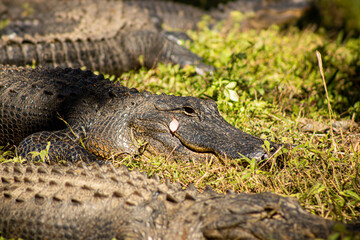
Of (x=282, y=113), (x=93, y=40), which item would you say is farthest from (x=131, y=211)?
(x=93, y=40)

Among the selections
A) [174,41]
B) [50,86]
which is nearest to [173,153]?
[50,86]

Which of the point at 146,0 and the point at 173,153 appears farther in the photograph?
the point at 146,0

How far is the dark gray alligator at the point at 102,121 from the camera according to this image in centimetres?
327

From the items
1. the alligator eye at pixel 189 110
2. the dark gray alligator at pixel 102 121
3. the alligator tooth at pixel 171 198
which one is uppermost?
the alligator eye at pixel 189 110

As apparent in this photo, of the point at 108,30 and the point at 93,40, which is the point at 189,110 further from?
the point at 108,30

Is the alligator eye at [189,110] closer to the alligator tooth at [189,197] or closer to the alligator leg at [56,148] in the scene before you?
the alligator leg at [56,148]

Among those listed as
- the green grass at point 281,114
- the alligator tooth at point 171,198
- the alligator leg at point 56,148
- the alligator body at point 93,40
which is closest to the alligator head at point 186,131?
the green grass at point 281,114

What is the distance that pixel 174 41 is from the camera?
6.42 metres

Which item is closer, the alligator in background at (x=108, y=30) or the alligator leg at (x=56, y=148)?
the alligator leg at (x=56, y=148)

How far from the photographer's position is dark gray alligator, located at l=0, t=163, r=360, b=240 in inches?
77.9

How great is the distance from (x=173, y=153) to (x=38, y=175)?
1.30 m

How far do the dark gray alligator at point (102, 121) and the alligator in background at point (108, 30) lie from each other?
1.28 meters

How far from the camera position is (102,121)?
3.58 m

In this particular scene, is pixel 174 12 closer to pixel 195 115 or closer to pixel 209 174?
pixel 195 115
